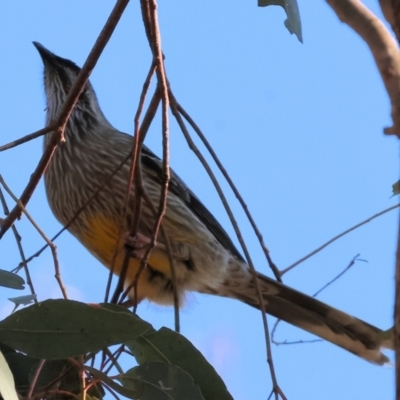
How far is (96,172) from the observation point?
292cm

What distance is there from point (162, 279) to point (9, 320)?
4.87 ft

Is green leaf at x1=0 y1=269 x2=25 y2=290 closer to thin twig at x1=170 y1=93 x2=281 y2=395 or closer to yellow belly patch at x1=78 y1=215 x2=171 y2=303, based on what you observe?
thin twig at x1=170 y1=93 x2=281 y2=395

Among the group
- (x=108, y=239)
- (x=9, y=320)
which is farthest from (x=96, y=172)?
(x=9, y=320)

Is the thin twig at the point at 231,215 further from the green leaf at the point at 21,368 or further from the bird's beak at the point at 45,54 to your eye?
the bird's beak at the point at 45,54

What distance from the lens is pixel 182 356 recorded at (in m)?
1.51

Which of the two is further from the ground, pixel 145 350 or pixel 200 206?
pixel 200 206

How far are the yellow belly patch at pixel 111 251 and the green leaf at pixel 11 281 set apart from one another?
1.11 metres

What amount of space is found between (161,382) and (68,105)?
54 cm

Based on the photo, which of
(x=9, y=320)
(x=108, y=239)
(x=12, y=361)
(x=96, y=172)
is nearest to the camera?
(x=9, y=320)

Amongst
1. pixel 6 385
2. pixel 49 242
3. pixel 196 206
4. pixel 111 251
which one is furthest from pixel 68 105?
pixel 196 206

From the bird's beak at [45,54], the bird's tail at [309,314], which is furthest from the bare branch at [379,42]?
the bird's beak at [45,54]

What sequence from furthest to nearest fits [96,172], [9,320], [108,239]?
[96,172], [108,239], [9,320]

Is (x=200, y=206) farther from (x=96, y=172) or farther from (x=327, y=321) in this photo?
(x=327, y=321)

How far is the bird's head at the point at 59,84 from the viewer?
3516 mm
